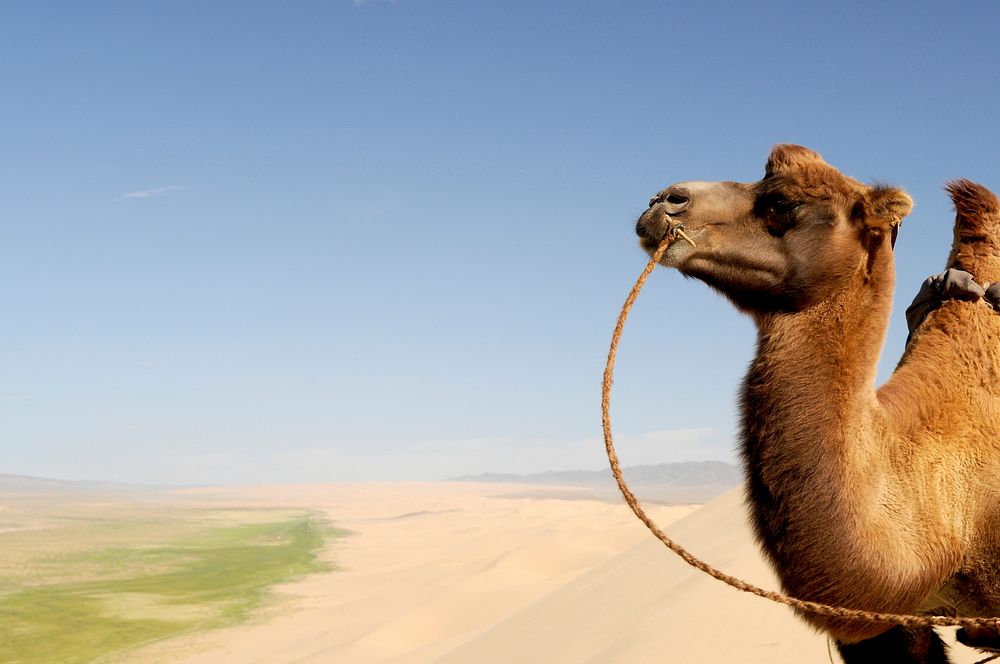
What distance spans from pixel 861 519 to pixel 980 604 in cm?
69

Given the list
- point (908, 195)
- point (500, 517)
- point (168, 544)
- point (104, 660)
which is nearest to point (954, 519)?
point (908, 195)

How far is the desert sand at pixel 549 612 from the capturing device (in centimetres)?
955

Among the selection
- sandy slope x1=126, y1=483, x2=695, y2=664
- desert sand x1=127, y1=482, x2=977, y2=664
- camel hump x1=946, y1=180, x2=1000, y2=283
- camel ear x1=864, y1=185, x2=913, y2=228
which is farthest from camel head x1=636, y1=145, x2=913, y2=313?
sandy slope x1=126, y1=483, x2=695, y2=664

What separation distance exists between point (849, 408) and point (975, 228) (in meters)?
1.56

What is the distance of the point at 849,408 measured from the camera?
338 cm

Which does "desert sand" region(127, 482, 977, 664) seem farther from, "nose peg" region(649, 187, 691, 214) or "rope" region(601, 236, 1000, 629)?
"nose peg" region(649, 187, 691, 214)

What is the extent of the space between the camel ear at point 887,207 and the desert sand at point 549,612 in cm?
481

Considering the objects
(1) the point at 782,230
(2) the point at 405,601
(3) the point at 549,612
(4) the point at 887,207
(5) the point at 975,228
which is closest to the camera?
(4) the point at 887,207

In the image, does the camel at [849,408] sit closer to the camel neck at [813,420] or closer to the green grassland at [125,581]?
the camel neck at [813,420]

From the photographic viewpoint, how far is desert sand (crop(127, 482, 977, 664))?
9.55 m

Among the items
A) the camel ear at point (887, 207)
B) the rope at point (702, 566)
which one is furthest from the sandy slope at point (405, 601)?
the camel ear at point (887, 207)

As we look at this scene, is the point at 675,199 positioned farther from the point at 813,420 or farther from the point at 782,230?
the point at 813,420

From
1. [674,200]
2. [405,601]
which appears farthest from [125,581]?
[674,200]

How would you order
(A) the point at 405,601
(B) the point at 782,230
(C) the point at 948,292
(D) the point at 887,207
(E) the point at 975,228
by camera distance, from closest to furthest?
(D) the point at 887,207
(B) the point at 782,230
(C) the point at 948,292
(E) the point at 975,228
(A) the point at 405,601
